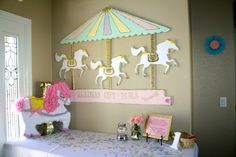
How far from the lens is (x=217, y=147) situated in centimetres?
240

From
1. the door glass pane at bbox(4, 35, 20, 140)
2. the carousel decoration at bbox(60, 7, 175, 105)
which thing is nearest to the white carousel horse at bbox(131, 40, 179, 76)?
the carousel decoration at bbox(60, 7, 175, 105)

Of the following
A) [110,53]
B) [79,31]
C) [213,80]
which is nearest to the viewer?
[110,53]

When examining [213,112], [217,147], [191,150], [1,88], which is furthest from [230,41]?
[1,88]

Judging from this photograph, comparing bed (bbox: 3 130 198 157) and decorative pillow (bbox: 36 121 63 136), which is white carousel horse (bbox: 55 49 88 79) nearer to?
decorative pillow (bbox: 36 121 63 136)

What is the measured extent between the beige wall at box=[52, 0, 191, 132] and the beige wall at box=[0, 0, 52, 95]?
8cm

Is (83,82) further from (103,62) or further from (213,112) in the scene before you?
(213,112)

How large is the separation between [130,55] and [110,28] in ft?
1.22

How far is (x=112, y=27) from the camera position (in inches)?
83.5

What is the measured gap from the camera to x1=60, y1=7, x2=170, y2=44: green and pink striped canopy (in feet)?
6.41

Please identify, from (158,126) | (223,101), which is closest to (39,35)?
(158,126)

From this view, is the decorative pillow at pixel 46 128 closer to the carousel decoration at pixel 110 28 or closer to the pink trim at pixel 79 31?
the carousel decoration at pixel 110 28

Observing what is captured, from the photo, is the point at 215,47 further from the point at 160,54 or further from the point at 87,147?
the point at 87,147

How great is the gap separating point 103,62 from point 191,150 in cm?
123

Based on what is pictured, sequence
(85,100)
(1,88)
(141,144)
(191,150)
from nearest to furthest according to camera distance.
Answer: (191,150)
(141,144)
(1,88)
(85,100)
